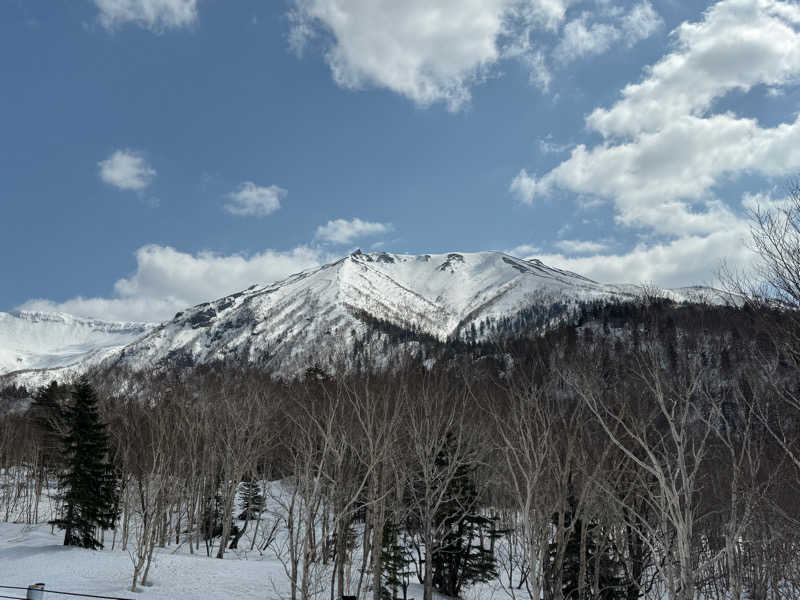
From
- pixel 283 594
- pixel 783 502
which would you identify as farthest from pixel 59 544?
pixel 783 502

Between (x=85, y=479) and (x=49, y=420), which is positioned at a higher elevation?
(x=49, y=420)

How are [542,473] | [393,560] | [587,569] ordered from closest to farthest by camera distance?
[542,473], [587,569], [393,560]

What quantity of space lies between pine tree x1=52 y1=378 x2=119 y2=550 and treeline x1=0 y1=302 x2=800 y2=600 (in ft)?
8.20

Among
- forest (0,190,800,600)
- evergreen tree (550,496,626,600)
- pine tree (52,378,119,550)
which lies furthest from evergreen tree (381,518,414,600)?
pine tree (52,378,119,550)

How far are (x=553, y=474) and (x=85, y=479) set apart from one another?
27680 mm

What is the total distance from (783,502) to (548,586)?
18.7 m

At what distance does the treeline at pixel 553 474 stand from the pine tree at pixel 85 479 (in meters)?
2.50

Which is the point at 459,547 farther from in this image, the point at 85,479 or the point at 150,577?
the point at 85,479

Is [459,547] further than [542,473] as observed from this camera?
Yes

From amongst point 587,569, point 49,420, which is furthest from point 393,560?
point 49,420

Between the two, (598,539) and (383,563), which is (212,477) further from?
(598,539)

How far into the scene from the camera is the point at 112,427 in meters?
43.6

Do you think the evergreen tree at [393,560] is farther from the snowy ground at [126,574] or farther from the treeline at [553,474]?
the snowy ground at [126,574]

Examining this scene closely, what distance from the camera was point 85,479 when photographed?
31297mm
